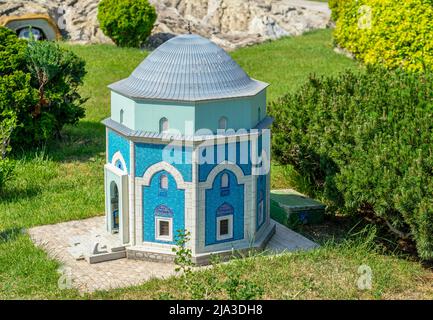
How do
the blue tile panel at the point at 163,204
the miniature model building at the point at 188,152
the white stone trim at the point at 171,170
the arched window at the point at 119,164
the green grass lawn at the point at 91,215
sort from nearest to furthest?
the green grass lawn at the point at 91,215
the miniature model building at the point at 188,152
the white stone trim at the point at 171,170
the blue tile panel at the point at 163,204
the arched window at the point at 119,164

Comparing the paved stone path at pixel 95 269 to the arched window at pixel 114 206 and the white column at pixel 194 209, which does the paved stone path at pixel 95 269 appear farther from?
the arched window at pixel 114 206

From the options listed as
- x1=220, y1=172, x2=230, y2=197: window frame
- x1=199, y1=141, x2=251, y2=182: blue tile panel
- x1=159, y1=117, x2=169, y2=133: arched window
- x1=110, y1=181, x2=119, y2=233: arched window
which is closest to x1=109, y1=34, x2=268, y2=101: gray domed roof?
x1=159, y1=117, x2=169, y2=133: arched window

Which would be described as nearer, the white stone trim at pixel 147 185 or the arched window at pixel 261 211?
the white stone trim at pixel 147 185

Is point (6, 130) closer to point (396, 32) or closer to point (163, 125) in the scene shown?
point (163, 125)

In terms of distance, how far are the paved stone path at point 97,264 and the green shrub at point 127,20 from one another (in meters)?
14.2

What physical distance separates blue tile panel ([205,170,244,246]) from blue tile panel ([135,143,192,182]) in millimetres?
548

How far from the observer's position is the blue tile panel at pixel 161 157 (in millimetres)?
13891

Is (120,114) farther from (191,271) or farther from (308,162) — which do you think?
(308,162)

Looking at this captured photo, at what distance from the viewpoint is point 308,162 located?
16859mm

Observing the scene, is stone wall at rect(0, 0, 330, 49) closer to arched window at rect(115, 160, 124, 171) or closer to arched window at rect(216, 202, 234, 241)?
arched window at rect(115, 160, 124, 171)

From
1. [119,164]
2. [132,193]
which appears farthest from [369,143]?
[119,164]

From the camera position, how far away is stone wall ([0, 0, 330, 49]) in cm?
3145

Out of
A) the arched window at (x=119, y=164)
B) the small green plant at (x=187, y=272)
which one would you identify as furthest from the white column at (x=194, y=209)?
the arched window at (x=119, y=164)

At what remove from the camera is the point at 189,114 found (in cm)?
1371
